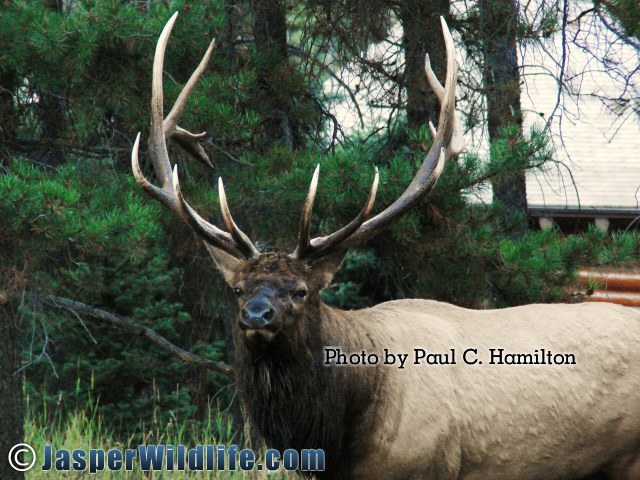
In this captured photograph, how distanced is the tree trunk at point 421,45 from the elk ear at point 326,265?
2286mm

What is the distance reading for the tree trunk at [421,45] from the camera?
22.3 ft

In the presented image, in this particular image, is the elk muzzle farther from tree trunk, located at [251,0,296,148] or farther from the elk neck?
tree trunk, located at [251,0,296,148]

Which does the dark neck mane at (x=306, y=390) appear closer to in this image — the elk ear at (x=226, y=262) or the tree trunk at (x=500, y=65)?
the elk ear at (x=226, y=262)

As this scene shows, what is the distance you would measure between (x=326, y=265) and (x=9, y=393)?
2.42 metres

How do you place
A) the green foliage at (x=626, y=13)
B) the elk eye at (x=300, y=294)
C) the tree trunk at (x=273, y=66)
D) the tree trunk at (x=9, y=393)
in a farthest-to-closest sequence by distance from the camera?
the tree trunk at (x=273, y=66) → the tree trunk at (x=9, y=393) → the green foliage at (x=626, y=13) → the elk eye at (x=300, y=294)

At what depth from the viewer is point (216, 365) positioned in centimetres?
732

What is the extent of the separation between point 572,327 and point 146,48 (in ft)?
9.36

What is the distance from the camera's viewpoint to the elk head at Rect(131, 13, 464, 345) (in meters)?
4.29

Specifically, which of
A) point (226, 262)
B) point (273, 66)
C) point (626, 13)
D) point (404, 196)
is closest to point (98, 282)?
point (273, 66)

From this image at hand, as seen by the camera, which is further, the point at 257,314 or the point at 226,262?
the point at 226,262

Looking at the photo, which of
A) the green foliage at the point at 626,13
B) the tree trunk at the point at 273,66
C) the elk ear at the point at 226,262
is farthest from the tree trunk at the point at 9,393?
the green foliage at the point at 626,13

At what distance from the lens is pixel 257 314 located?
4.13 meters

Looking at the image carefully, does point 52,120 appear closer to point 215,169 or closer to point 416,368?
point 215,169

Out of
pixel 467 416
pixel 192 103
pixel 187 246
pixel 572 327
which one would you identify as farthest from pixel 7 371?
pixel 572 327
